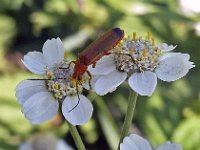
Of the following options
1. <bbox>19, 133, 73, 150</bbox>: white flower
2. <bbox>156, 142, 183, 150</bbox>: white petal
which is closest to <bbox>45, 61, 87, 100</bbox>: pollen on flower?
<bbox>156, 142, 183, 150</bbox>: white petal

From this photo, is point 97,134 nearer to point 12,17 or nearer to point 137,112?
point 137,112

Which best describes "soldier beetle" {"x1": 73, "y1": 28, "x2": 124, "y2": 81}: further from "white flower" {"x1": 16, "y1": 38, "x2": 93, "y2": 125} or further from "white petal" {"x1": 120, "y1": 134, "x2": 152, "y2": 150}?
"white petal" {"x1": 120, "y1": 134, "x2": 152, "y2": 150}

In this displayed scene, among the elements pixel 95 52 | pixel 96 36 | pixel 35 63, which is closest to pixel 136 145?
pixel 95 52

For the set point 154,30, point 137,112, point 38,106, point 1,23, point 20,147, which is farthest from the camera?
point 1,23

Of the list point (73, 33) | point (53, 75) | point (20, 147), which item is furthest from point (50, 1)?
point (53, 75)

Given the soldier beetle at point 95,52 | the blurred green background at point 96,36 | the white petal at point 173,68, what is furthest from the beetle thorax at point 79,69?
the blurred green background at point 96,36

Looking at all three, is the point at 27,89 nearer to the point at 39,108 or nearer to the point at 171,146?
the point at 39,108
